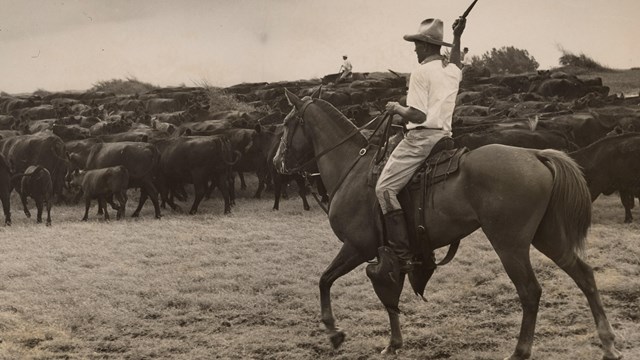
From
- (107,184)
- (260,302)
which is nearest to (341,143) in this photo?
(260,302)

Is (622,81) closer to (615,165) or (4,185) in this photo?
(615,165)

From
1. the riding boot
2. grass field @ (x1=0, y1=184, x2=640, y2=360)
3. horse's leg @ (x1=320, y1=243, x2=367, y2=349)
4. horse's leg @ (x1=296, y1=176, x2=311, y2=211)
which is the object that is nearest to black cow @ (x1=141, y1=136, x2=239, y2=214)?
horse's leg @ (x1=296, y1=176, x2=311, y2=211)

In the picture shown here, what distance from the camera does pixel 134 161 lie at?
17.2 metres

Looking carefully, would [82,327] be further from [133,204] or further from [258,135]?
[258,135]

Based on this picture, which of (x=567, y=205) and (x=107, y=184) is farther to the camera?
(x=107, y=184)

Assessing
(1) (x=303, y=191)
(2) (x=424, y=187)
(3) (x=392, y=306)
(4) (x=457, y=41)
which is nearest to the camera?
(2) (x=424, y=187)

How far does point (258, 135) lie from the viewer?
19.7m

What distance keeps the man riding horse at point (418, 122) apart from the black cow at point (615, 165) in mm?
6574

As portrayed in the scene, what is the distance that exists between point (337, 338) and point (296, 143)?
6.57ft

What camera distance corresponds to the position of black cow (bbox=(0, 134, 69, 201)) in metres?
19.0

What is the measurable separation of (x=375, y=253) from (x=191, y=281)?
378 cm

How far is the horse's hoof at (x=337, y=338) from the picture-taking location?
22.4 feet

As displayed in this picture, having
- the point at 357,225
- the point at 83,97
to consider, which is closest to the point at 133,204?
the point at 357,225

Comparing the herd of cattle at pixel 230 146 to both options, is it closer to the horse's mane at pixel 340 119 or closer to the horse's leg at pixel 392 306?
the horse's mane at pixel 340 119
